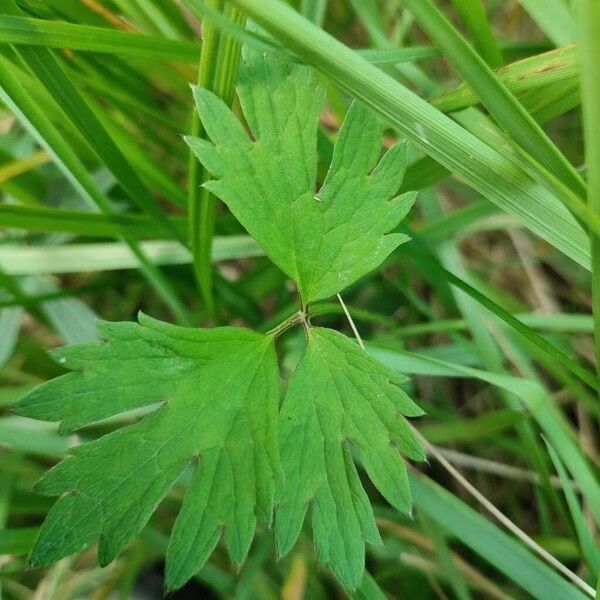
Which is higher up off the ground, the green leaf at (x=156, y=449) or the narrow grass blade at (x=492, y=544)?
the green leaf at (x=156, y=449)

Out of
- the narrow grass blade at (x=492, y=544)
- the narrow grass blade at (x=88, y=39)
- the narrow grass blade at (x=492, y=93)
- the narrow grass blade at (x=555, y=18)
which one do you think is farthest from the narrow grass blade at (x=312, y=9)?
the narrow grass blade at (x=492, y=544)

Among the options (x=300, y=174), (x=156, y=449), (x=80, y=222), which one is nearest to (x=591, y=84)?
(x=300, y=174)

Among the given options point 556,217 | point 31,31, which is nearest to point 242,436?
point 556,217

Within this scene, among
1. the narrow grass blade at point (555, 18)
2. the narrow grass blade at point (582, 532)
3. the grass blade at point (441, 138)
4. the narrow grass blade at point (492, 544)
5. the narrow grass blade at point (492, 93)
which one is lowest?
the narrow grass blade at point (492, 544)

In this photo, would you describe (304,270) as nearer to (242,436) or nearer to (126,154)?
(242,436)

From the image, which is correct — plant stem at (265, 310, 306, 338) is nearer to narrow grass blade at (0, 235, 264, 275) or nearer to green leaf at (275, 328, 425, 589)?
green leaf at (275, 328, 425, 589)

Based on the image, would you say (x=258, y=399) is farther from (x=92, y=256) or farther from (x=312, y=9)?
(x=312, y=9)

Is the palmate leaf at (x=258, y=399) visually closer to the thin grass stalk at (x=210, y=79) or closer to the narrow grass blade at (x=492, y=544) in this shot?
the thin grass stalk at (x=210, y=79)

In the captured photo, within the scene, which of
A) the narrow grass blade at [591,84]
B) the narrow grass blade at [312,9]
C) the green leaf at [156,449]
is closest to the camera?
the narrow grass blade at [591,84]
